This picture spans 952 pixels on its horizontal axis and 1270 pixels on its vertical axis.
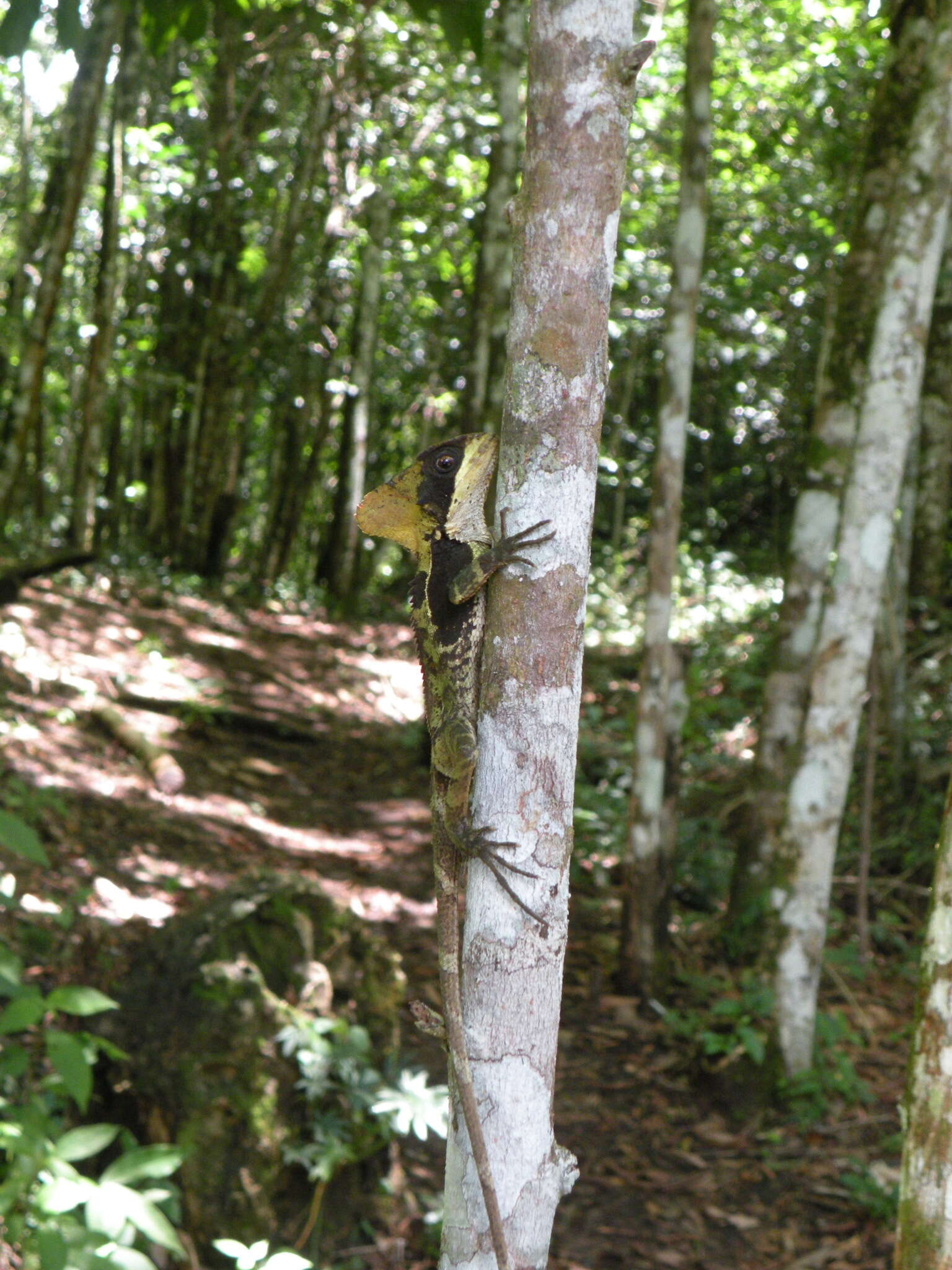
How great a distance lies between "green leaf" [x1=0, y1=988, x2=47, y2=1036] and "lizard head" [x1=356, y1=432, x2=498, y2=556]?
4.55ft

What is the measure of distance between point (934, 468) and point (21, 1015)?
28.5 feet

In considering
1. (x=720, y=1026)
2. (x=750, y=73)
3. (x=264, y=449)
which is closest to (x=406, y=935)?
(x=720, y=1026)

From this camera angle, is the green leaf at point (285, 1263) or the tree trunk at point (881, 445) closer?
the green leaf at point (285, 1263)

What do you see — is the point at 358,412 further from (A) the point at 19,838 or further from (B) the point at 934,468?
(A) the point at 19,838

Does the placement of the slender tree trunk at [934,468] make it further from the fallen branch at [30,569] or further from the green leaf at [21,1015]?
the green leaf at [21,1015]

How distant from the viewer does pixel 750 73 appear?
11.8 metres

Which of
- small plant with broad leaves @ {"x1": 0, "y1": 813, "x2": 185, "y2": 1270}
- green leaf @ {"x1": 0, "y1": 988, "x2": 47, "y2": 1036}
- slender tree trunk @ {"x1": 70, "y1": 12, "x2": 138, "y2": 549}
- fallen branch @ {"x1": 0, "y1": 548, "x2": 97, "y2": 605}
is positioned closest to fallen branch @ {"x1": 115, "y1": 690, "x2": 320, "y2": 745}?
fallen branch @ {"x1": 0, "y1": 548, "x2": 97, "y2": 605}

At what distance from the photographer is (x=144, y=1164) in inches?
98.6

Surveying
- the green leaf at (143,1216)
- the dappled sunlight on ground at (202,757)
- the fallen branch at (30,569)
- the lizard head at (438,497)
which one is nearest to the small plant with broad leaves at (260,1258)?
the green leaf at (143,1216)

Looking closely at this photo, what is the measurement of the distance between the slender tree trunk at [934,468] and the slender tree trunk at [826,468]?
4399mm

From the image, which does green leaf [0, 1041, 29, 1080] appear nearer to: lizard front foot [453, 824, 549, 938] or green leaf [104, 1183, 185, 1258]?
green leaf [104, 1183, 185, 1258]

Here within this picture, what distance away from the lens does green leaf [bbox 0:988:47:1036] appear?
8.20 ft

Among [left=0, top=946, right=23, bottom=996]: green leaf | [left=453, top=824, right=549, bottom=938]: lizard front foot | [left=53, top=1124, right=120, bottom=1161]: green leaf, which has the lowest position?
[left=53, top=1124, right=120, bottom=1161]: green leaf

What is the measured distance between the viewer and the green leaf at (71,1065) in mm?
2455
